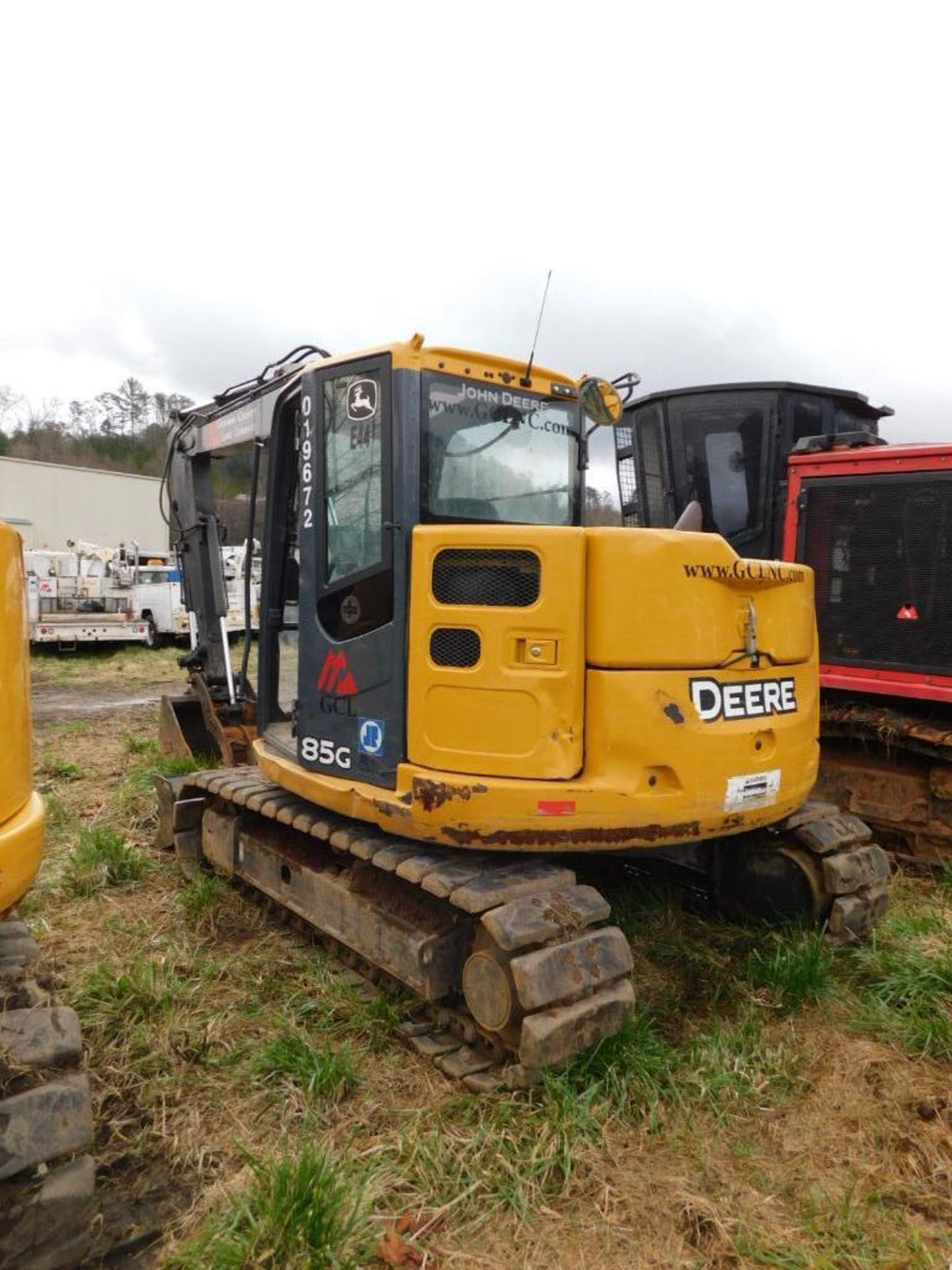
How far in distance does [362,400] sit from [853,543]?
3624 mm

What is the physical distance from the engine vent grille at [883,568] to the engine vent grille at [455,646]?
3447 mm

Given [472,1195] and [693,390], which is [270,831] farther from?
[693,390]

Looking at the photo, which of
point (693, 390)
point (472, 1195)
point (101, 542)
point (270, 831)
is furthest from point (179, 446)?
point (101, 542)

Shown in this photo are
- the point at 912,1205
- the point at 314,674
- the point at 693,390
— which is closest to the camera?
the point at 912,1205

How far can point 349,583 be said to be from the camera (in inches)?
145

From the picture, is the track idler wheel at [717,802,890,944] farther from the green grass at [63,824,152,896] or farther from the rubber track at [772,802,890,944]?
the green grass at [63,824,152,896]

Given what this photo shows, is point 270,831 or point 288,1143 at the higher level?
point 270,831

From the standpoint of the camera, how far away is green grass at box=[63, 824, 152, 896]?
4.92m

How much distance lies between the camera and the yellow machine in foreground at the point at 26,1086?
203cm

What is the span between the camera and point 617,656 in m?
3.19

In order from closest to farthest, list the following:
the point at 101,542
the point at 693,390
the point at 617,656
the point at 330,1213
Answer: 1. the point at 330,1213
2. the point at 617,656
3. the point at 693,390
4. the point at 101,542

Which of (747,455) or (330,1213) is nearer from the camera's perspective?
(330,1213)

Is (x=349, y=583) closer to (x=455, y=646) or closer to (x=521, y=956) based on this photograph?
(x=455, y=646)

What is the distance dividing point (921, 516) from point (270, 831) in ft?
14.1
